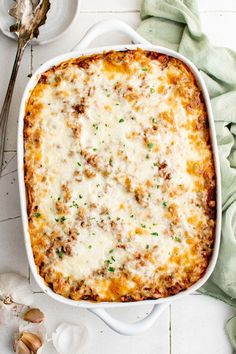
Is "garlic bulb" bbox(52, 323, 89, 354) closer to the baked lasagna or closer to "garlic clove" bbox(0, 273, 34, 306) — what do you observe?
"garlic clove" bbox(0, 273, 34, 306)

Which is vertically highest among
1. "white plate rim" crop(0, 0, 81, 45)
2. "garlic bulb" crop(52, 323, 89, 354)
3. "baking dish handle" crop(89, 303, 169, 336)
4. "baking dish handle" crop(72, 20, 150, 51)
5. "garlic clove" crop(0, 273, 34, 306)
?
"baking dish handle" crop(72, 20, 150, 51)

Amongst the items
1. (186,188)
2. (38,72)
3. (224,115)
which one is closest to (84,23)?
(38,72)

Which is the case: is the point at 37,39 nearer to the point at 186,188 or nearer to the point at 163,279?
the point at 186,188

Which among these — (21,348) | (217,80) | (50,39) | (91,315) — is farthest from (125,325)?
(50,39)

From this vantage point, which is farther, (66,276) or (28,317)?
(28,317)

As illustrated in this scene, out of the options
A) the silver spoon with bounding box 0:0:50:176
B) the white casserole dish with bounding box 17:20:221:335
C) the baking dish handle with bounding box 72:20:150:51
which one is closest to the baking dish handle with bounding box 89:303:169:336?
the white casserole dish with bounding box 17:20:221:335

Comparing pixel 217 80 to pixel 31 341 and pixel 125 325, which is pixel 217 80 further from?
pixel 31 341
